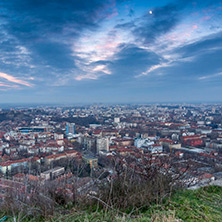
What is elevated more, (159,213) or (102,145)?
(159,213)

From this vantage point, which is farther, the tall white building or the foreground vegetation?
the tall white building

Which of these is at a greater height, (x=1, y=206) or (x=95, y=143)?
(x=1, y=206)

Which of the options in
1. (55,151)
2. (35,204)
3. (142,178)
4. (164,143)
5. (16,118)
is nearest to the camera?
(35,204)

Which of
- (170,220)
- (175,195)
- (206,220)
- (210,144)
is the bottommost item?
(210,144)

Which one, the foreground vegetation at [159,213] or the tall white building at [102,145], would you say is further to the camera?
the tall white building at [102,145]

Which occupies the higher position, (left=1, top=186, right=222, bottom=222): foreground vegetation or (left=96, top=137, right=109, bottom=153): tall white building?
(left=1, top=186, right=222, bottom=222): foreground vegetation

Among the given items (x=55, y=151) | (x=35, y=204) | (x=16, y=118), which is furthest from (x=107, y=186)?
(x=16, y=118)

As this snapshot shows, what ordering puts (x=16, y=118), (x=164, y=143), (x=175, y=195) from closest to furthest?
(x=175, y=195) < (x=164, y=143) < (x=16, y=118)

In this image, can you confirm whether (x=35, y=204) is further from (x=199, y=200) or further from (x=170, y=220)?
(x=199, y=200)

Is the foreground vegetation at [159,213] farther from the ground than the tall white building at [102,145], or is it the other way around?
the foreground vegetation at [159,213]

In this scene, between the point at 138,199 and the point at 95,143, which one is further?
the point at 95,143

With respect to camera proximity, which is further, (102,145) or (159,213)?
(102,145)
